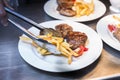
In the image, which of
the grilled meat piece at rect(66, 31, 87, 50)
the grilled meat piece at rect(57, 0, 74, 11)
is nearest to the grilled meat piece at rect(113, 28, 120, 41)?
the grilled meat piece at rect(66, 31, 87, 50)

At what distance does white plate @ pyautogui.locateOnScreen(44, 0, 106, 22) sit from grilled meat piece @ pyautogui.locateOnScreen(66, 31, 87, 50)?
166mm

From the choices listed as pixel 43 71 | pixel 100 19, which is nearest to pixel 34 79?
pixel 43 71

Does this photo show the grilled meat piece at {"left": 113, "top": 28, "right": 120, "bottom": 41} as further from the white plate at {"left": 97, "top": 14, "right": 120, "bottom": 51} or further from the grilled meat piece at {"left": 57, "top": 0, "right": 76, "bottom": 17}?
the grilled meat piece at {"left": 57, "top": 0, "right": 76, "bottom": 17}

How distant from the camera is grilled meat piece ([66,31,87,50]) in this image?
76 cm

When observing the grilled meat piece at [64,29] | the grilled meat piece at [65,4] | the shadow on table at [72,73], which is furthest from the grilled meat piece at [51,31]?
the grilled meat piece at [65,4]

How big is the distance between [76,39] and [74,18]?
215 mm

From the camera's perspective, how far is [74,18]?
971 mm

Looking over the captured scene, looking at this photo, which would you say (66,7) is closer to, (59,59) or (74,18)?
(74,18)

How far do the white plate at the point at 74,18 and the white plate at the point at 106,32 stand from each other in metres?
0.05

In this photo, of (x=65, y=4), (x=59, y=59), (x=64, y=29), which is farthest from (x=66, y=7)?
(x=59, y=59)

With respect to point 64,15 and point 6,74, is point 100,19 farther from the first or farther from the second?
point 6,74

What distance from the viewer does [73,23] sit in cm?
90

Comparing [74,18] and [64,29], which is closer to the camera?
[64,29]

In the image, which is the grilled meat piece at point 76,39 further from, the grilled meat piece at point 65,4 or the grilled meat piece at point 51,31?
the grilled meat piece at point 65,4
